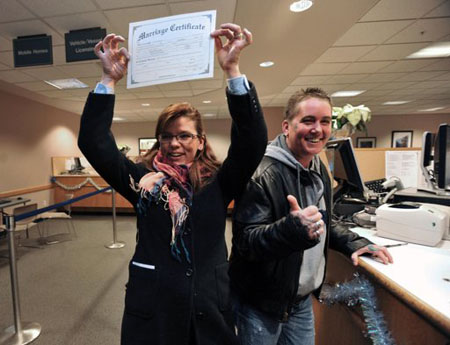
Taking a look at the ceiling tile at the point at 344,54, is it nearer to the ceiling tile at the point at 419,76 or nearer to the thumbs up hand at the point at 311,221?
the ceiling tile at the point at 419,76

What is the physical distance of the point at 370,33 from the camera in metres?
3.00

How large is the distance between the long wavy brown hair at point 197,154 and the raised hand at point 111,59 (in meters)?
0.19

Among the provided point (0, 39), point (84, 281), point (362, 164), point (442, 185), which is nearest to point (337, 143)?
point (442, 185)

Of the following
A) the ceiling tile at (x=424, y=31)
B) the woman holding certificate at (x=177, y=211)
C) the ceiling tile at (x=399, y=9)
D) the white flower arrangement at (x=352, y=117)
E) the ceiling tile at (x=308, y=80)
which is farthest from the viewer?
the ceiling tile at (x=308, y=80)

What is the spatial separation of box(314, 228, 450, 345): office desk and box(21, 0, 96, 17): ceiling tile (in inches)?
118

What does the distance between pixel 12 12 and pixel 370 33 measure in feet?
13.1

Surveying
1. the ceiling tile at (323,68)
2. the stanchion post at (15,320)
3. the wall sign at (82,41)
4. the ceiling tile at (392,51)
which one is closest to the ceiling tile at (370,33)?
the ceiling tile at (392,51)

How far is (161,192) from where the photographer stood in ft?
2.64

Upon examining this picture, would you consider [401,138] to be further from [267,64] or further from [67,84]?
[67,84]

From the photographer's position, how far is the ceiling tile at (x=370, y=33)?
2801mm

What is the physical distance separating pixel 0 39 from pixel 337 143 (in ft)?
12.5

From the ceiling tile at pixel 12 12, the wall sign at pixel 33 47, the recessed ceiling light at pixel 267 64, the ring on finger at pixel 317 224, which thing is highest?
the recessed ceiling light at pixel 267 64

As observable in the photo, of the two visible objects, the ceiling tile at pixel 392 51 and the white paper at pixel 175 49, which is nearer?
the white paper at pixel 175 49

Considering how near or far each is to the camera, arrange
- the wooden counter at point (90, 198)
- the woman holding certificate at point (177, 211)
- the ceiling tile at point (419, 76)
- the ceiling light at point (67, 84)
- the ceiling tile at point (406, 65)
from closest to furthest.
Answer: the woman holding certificate at point (177, 211) < the ceiling tile at point (406, 65) < the ceiling light at point (67, 84) < the ceiling tile at point (419, 76) < the wooden counter at point (90, 198)
